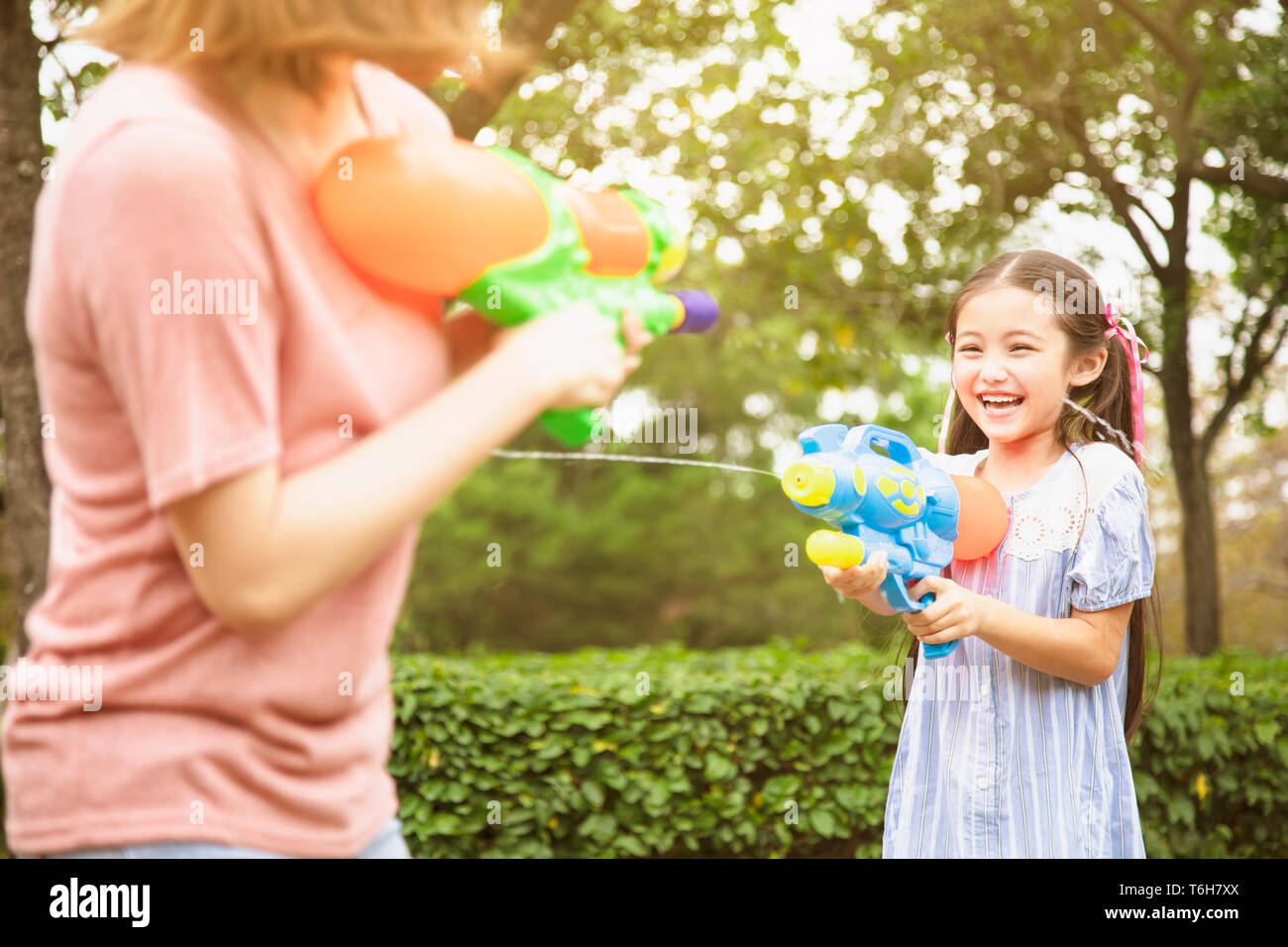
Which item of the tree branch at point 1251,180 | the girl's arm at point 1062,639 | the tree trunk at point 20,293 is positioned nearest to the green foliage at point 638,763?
the tree trunk at point 20,293

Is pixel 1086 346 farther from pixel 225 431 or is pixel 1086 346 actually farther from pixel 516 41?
pixel 516 41

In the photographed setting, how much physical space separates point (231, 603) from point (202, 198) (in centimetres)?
31

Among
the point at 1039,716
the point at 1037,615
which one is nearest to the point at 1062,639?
the point at 1037,615

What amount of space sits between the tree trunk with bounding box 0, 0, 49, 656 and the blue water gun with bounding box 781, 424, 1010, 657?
317cm

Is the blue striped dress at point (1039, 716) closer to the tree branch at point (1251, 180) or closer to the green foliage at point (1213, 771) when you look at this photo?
the green foliage at point (1213, 771)

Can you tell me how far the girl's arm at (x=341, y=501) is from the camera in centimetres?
91

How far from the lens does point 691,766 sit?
4.31 m

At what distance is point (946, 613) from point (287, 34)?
4.65ft

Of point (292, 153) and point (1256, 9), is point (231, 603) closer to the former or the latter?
point (292, 153)

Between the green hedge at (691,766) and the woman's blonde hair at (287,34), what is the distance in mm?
3318

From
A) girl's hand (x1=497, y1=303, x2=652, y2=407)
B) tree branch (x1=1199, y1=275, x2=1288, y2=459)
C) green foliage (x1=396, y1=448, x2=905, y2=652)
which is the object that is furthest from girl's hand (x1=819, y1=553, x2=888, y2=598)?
green foliage (x1=396, y1=448, x2=905, y2=652)
